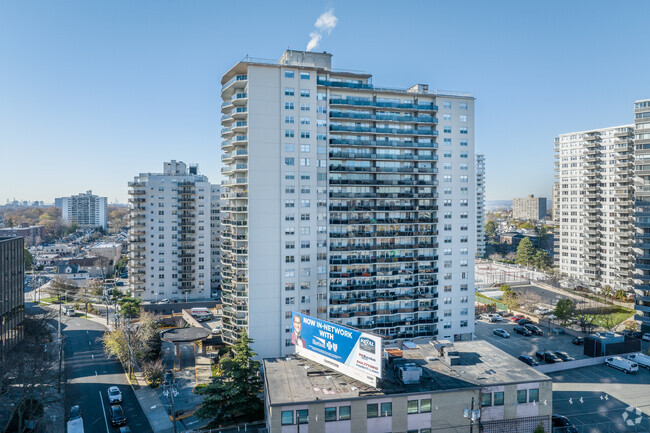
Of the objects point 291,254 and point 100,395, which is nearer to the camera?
point 100,395

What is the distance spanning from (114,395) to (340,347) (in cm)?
2686

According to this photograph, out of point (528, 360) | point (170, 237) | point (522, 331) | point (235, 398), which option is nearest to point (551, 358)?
point (528, 360)

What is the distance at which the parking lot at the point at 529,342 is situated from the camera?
6003 centimetres

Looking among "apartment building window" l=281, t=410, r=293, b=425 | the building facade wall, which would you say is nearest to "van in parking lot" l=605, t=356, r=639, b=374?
"apartment building window" l=281, t=410, r=293, b=425

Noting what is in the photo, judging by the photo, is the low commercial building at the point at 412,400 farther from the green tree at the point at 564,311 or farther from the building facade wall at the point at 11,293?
the building facade wall at the point at 11,293

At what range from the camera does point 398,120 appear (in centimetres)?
5956

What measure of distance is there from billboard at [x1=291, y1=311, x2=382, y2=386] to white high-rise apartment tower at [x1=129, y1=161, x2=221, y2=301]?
2255 inches

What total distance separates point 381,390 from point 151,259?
70062mm

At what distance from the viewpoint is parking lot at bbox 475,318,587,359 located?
60.0 metres

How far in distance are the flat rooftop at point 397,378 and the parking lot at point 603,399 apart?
8.44m

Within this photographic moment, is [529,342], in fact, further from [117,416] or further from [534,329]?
[117,416]

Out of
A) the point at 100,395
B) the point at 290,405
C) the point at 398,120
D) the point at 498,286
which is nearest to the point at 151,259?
the point at 100,395

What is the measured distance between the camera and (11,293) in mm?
61156

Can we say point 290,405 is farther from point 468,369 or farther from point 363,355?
point 468,369
